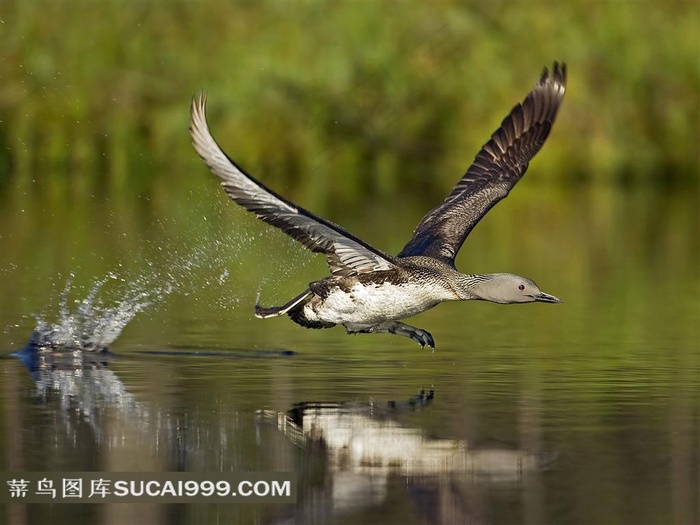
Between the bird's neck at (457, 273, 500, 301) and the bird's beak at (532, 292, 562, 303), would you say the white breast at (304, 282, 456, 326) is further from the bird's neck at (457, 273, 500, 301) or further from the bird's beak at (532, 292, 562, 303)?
the bird's beak at (532, 292, 562, 303)

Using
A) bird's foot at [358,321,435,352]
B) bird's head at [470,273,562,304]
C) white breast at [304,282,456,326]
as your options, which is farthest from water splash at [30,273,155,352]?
bird's head at [470,273,562,304]

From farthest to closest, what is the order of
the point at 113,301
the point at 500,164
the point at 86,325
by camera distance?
the point at 113,301 < the point at 500,164 < the point at 86,325

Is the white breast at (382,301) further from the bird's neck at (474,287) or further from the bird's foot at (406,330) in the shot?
the bird's foot at (406,330)

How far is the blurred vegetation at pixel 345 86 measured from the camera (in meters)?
36.3

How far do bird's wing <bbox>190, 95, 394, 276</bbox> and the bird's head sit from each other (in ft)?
2.31

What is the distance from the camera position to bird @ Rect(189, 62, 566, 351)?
11.0 meters

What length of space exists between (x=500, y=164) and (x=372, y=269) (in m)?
2.96

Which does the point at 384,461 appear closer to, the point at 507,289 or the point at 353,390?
the point at 353,390

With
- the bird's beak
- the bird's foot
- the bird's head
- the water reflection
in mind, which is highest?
the bird's head

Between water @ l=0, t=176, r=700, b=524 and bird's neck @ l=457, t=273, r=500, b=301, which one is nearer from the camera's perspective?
water @ l=0, t=176, r=700, b=524

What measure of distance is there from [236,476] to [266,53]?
94.8 ft

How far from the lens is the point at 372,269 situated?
1233 cm

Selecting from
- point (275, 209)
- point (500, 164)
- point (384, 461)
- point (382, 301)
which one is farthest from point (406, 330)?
point (384, 461)

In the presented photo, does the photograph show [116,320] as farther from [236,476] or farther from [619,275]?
[619,275]
